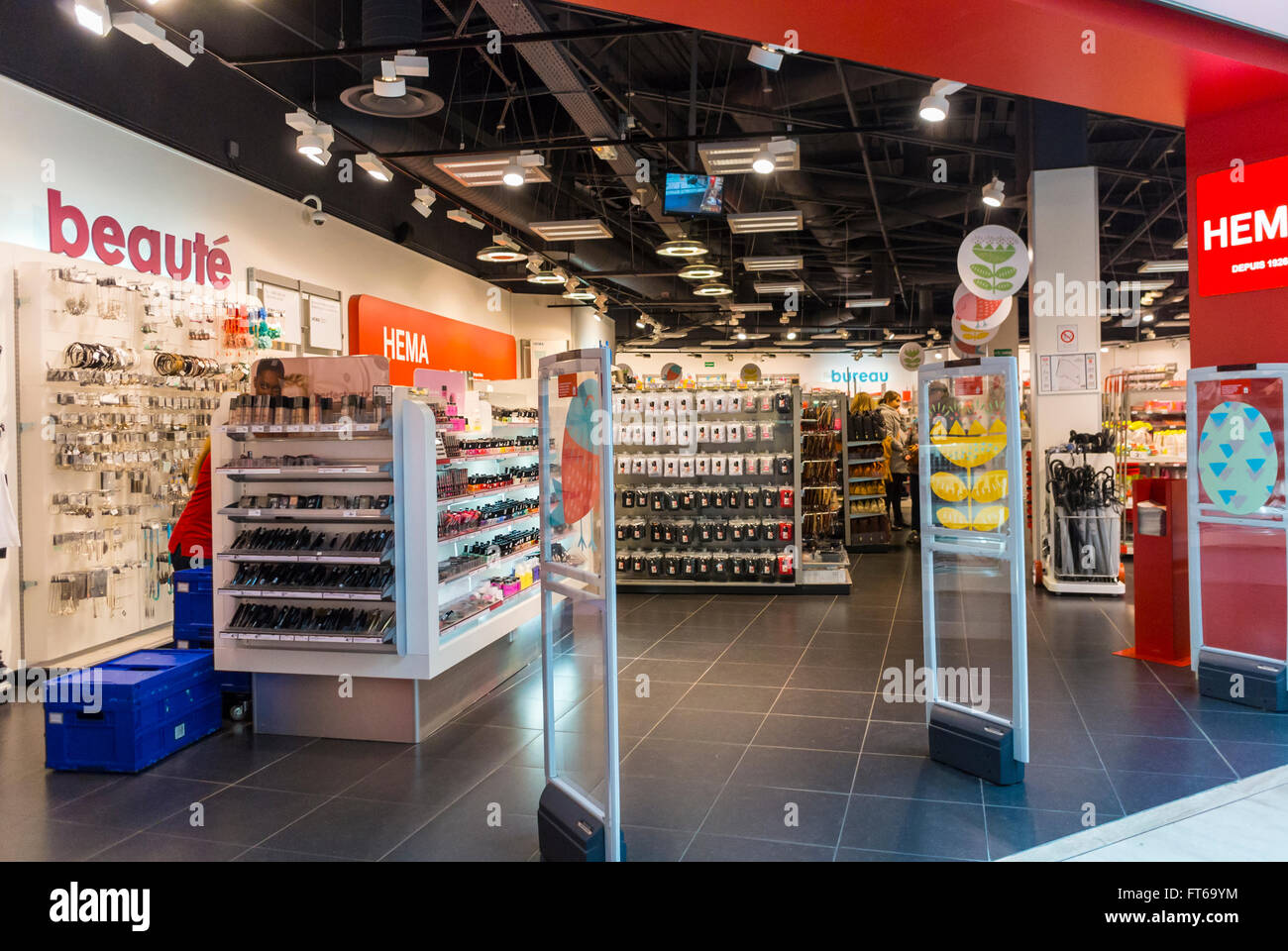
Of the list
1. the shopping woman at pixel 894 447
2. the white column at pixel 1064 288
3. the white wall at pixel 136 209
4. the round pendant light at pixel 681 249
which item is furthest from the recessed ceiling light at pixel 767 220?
the white wall at pixel 136 209

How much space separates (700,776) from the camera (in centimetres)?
416

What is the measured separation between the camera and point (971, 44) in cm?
448

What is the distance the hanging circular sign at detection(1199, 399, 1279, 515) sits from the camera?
201 inches

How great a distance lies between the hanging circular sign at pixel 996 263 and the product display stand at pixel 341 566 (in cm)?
569

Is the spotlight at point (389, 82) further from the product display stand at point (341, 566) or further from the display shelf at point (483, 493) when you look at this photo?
the display shelf at point (483, 493)

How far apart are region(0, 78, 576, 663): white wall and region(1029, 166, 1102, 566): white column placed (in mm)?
7834

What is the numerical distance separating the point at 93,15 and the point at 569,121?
654 cm

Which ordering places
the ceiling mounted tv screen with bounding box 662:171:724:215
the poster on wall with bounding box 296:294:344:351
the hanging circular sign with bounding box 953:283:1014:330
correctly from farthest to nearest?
the poster on wall with bounding box 296:294:344:351, the hanging circular sign with bounding box 953:283:1014:330, the ceiling mounted tv screen with bounding box 662:171:724:215

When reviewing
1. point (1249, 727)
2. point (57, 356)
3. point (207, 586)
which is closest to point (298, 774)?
point (207, 586)

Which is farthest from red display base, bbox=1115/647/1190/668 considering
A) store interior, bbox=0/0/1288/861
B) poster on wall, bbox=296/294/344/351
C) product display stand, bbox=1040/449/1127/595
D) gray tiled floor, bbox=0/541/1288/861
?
poster on wall, bbox=296/294/344/351

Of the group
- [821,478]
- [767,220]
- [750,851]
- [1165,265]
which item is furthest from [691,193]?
[1165,265]

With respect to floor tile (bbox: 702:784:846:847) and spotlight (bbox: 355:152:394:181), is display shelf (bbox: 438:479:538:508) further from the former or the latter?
spotlight (bbox: 355:152:394:181)

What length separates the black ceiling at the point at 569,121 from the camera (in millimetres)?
6930

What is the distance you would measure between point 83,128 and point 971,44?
6421 mm
